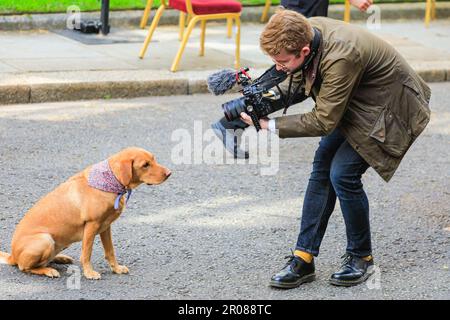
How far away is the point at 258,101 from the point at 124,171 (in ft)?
2.45

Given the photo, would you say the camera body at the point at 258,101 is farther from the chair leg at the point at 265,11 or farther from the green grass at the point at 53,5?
the chair leg at the point at 265,11

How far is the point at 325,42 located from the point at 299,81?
365 millimetres

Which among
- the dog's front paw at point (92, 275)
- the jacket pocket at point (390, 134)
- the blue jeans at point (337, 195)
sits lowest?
the dog's front paw at point (92, 275)

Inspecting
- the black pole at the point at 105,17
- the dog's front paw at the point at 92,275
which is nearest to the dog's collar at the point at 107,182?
the dog's front paw at the point at 92,275

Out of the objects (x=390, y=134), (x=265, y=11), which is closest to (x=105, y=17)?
(x=265, y=11)

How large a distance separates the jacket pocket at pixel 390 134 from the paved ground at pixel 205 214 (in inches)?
30.6

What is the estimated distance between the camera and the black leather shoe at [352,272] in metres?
5.20

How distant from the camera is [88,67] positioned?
32.5 ft

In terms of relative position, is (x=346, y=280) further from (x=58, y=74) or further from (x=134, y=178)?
(x=58, y=74)

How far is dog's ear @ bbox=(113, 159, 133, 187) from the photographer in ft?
16.3

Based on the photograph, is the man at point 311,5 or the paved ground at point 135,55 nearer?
the man at point 311,5

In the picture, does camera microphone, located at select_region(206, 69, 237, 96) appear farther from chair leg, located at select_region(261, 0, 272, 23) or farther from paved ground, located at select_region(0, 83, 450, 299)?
chair leg, located at select_region(261, 0, 272, 23)

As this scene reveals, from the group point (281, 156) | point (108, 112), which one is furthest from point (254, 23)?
point (281, 156)

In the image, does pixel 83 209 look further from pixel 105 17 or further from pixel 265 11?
pixel 265 11
